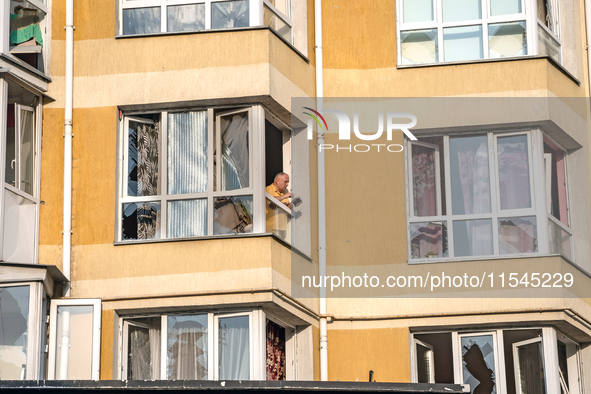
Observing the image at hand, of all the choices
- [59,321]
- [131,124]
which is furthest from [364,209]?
[59,321]

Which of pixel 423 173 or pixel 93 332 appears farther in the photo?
pixel 423 173

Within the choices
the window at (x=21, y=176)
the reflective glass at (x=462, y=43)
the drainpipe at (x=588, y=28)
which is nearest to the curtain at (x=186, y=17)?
the window at (x=21, y=176)

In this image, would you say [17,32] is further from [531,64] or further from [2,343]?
[531,64]

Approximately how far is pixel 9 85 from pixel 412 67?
20.0 ft

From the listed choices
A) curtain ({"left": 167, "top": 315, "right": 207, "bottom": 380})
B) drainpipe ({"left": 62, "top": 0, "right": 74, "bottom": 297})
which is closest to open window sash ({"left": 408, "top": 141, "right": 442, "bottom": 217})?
curtain ({"left": 167, "top": 315, "right": 207, "bottom": 380})

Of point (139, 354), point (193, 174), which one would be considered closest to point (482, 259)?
point (193, 174)

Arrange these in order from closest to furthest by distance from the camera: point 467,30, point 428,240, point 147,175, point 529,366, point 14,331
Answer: point 14,331, point 529,366, point 147,175, point 428,240, point 467,30

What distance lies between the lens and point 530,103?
57.3 ft

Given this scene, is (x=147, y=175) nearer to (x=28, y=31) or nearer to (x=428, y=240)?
(x=28, y=31)

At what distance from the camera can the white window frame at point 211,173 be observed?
16109 millimetres

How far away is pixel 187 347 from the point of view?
1566 cm

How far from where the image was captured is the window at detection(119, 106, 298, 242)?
16.2 metres

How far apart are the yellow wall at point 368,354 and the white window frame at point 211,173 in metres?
2.11

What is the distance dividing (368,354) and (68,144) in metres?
5.25
